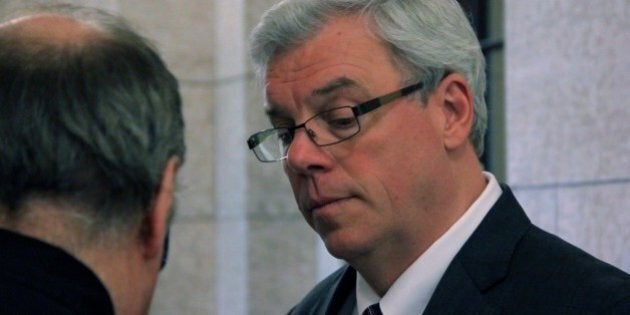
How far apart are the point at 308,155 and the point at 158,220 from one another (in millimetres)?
1055

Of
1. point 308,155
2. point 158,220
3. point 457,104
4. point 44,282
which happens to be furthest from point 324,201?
point 44,282

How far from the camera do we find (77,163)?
231 centimetres

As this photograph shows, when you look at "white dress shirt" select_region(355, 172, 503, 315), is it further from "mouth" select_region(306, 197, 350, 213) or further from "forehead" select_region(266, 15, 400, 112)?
"forehead" select_region(266, 15, 400, 112)

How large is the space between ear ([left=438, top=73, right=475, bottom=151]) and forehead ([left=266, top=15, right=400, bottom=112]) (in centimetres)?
15

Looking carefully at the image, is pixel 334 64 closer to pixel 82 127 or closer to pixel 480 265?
pixel 480 265

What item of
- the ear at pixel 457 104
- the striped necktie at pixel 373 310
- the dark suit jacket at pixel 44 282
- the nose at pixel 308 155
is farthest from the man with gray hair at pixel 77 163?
the ear at pixel 457 104

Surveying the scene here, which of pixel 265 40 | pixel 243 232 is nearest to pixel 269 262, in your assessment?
pixel 243 232

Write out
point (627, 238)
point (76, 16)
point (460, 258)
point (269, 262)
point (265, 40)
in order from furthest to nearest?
point (269, 262)
point (627, 238)
point (265, 40)
point (460, 258)
point (76, 16)

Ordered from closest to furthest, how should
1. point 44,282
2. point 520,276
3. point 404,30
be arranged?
point 44,282 → point 520,276 → point 404,30

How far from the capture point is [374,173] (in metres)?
3.44

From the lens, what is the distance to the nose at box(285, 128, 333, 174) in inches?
135

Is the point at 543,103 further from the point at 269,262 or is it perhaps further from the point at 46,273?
the point at 46,273

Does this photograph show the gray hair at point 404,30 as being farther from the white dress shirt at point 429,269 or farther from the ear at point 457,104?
the white dress shirt at point 429,269

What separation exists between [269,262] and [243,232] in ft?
0.97
